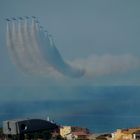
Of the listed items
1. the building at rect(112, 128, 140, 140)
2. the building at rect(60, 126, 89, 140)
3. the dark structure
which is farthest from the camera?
the building at rect(60, 126, 89, 140)

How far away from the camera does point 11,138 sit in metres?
18.5

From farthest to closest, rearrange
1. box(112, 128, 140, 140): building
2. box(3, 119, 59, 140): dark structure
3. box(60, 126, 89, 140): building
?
box(60, 126, 89, 140): building < box(112, 128, 140, 140): building < box(3, 119, 59, 140): dark structure

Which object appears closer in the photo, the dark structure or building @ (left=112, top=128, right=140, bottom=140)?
the dark structure

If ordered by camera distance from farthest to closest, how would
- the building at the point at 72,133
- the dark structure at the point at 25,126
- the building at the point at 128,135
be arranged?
1. the building at the point at 72,133
2. the building at the point at 128,135
3. the dark structure at the point at 25,126

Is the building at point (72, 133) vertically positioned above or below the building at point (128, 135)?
above

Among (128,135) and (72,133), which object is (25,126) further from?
(72,133)

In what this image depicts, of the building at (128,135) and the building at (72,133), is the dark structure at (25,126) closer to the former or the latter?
the building at (128,135)

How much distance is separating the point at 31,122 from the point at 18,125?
33 centimetres

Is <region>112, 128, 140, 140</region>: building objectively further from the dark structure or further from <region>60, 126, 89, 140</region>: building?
the dark structure

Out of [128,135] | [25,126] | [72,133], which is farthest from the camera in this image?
→ [72,133]

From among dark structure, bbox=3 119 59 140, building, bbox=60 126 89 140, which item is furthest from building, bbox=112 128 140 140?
dark structure, bbox=3 119 59 140

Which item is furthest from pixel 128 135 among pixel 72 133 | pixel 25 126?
pixel 25 126

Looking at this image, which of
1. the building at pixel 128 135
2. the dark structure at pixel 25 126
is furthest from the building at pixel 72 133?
the dark structure at pixel 25 126

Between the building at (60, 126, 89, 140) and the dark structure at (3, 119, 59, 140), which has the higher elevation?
the building at (60, 126, 89, 140)
